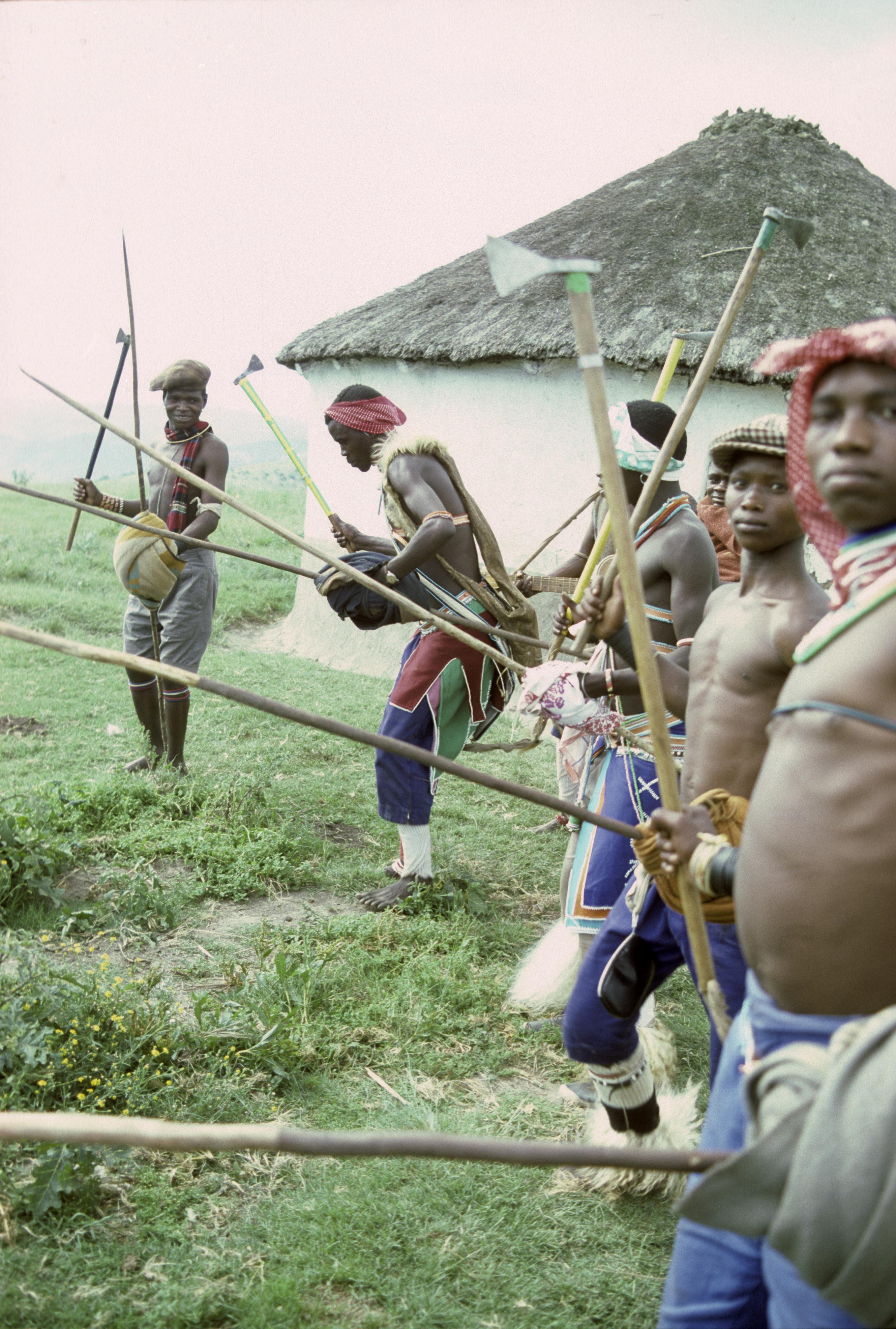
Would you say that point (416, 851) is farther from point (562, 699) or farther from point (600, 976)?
point (600, 976)

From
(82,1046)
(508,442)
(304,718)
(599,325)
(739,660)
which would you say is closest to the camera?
(304,718)

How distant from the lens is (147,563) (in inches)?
222

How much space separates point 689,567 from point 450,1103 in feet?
5.64

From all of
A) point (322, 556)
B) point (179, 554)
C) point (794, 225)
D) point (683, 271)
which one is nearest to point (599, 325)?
point (683, 271)

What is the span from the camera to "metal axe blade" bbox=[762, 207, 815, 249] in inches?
89.1

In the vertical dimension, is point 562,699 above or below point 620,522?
below

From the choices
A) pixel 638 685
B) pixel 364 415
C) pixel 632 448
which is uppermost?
pixel 364 415

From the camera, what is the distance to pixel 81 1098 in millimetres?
2740

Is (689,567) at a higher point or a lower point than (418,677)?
higher

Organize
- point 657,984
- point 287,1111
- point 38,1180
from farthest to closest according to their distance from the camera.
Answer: point 287,1111, point 657,984, point 38,1180

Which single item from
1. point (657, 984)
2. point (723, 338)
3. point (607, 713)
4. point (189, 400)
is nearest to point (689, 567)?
point (607, 713)

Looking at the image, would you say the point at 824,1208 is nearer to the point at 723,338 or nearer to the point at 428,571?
the point at 723,338

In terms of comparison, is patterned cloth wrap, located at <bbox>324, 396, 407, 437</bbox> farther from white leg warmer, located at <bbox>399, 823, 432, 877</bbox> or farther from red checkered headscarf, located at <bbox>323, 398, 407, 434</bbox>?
white leg warmer, located at <bbox>399, 823, 432, 877</bbox>

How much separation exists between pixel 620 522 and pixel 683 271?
7.75m
